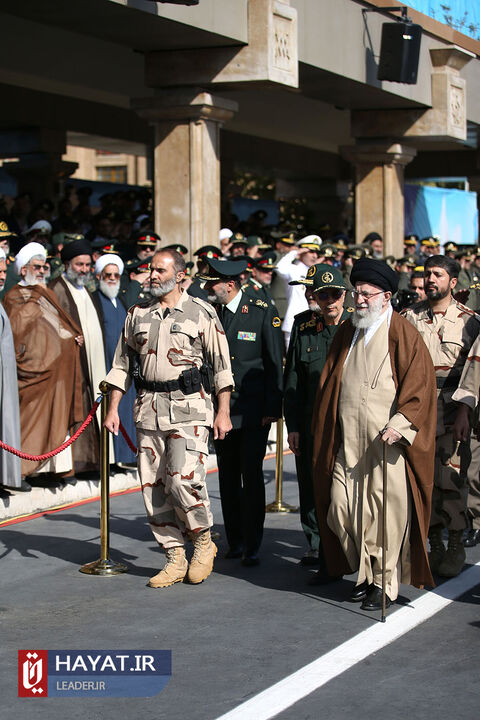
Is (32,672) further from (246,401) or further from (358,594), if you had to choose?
(246,401)

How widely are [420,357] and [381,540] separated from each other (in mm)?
1051

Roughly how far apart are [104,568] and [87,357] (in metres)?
3.12

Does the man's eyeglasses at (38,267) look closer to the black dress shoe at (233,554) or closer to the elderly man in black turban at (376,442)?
the black dress shoe at (233,554)

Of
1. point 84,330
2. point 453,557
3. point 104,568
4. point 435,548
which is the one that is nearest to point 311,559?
point 435,548

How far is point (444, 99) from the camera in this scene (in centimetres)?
2083

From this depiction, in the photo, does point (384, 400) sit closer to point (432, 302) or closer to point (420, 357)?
point (420, 357)

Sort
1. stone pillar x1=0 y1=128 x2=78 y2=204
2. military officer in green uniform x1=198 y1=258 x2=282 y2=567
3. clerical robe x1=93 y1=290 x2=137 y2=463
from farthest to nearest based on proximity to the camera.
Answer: stone pillar x1=0 y1=128 x2=78 y2=204, clerical robe x1=93 y1=290 x2=137 y2=463, military officer in green uniform x1=198 y1=258 x2=282 y2=567

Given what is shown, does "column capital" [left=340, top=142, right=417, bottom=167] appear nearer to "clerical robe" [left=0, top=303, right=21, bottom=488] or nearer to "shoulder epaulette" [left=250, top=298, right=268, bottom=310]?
"clerical robe" [left=0, top=303, right=21, bottom=488]

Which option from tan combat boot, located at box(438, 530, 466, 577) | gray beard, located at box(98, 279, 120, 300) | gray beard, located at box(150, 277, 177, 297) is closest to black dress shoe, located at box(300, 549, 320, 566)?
tan combat boot, located at box(438, 530, 466, 577)

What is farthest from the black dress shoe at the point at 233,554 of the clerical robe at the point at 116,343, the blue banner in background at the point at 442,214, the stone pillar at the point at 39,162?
the blue banner in background at the point at 442,214

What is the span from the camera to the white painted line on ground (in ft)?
17.5

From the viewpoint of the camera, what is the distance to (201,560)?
766 cm

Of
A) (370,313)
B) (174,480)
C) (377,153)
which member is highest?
(377,153)

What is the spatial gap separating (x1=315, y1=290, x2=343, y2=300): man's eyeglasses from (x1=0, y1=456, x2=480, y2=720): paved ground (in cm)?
177
